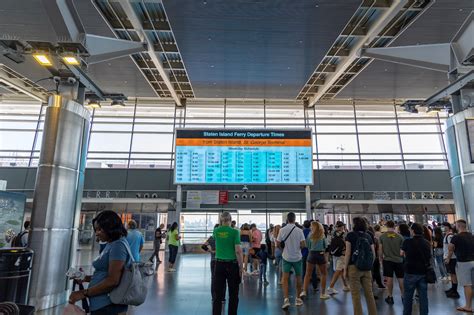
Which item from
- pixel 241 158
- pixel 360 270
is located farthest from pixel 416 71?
pixel 360 270

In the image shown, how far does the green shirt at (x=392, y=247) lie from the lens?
558 centimetres

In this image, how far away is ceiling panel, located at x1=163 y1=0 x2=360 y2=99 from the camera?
898cm

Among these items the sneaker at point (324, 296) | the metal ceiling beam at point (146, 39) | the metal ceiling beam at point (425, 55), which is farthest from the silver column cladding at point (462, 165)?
the metal ceiling beam at point (146, 39)

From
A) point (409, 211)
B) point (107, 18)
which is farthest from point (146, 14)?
point (409, 211)

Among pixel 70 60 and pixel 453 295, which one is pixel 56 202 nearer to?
pixel 70 60

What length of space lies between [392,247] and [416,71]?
1071 cm

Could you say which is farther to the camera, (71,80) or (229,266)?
(71,80)

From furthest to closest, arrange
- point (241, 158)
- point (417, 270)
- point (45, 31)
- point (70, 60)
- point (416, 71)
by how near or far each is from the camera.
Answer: point (241, 158)
point (416, 71)
point (45, 31)
point (70, 60)
point (417, 270)

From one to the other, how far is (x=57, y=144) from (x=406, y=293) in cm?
617

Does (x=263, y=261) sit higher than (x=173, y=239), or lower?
lower

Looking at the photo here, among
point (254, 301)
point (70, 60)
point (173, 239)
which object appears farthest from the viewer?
point (173, 239)

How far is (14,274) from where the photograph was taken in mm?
4305

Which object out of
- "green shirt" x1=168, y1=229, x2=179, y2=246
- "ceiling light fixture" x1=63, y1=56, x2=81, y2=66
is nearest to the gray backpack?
"ceiling light fixture" x1=63, y1=56, x2=81, y2=66

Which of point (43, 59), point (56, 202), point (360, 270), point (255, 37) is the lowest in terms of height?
point (360, 270)
